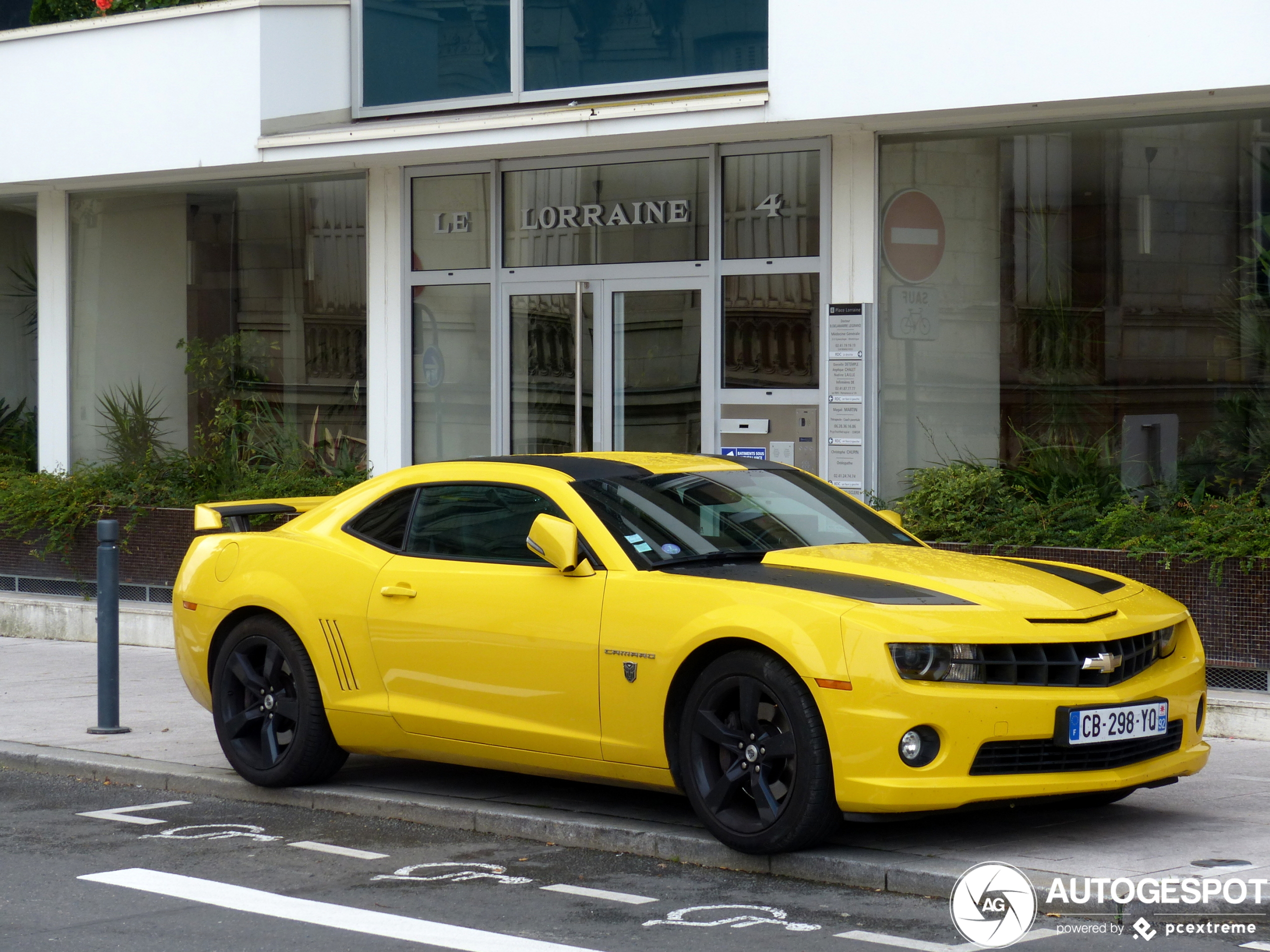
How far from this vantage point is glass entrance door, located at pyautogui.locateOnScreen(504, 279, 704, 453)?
42.0 ft

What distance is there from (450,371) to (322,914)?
28.6 feet

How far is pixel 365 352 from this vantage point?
14414mm

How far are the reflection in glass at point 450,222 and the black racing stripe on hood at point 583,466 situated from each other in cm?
636

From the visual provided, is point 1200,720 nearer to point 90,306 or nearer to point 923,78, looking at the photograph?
point 923,78

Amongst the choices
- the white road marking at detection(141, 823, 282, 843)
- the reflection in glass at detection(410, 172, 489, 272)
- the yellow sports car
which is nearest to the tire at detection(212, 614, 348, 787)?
the yellow sports car

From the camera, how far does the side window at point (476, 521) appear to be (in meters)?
7.12

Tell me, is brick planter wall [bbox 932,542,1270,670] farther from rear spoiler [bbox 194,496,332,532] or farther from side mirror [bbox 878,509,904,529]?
rear spoiler [bbox 194,496,332,532]

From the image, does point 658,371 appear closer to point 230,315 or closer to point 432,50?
point 432,50

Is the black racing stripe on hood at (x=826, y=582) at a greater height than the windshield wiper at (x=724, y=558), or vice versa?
the windshield wiper at (x=724, y=558)

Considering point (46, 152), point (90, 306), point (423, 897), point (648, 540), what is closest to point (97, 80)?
point (46, 152)

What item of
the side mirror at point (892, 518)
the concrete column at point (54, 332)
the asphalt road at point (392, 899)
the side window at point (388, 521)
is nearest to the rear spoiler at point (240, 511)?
the side window at point (388, 521)

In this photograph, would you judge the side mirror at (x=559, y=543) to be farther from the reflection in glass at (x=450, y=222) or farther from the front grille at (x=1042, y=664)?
the reflection in glass at (x=450, y=222)

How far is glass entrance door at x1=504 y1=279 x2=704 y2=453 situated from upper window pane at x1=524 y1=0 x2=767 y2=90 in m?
1.53

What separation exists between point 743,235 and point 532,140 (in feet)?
5.52
